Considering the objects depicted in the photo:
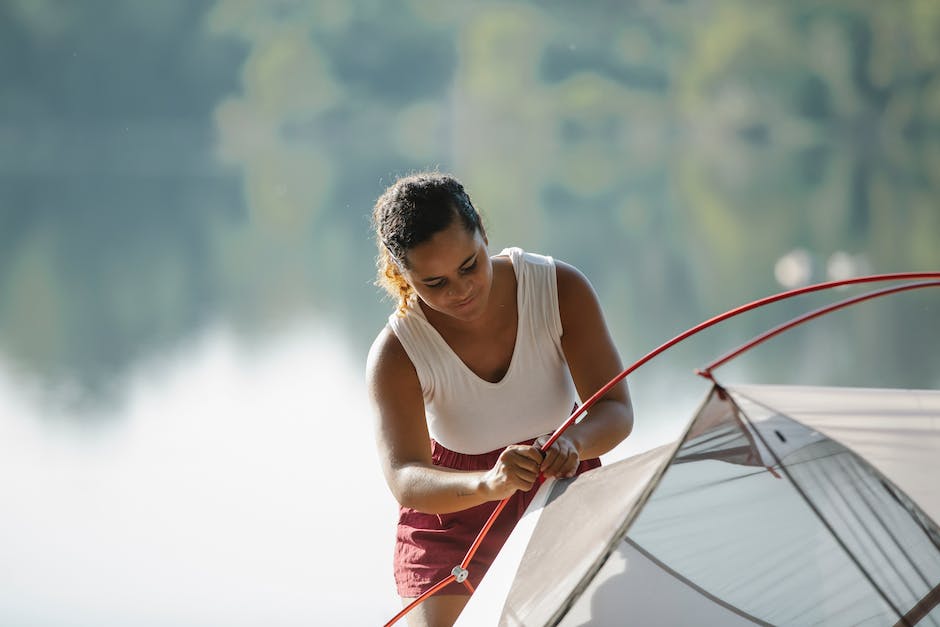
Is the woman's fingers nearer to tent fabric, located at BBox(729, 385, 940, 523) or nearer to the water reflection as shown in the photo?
tent fabric, located at BBox(729, 385, 940, 523)

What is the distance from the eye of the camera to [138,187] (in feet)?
33.6

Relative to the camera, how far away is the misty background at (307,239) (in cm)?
236

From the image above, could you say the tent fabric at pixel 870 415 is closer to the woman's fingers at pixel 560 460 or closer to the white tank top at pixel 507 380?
the woman's fingers at pixel 560 460

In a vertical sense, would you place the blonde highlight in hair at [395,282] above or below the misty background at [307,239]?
below

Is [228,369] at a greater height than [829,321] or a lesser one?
greater

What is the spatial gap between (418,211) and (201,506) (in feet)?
4.82

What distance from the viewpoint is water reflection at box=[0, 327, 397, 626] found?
6.58 feet

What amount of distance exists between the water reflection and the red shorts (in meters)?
0.56

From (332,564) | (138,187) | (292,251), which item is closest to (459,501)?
(332,564)

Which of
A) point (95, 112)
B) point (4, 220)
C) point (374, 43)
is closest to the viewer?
point (4, 220)

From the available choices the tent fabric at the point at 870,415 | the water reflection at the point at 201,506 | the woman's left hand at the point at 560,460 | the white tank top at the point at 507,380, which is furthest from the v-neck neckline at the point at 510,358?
the water reflection at the point at 201,506

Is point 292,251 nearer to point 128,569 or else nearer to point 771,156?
point 128,569

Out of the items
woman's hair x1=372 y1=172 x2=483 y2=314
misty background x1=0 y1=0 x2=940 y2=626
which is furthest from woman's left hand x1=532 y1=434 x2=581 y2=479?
misty background x1=0 y1=0 x2=940 y2=626

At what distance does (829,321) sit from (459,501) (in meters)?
2.79
